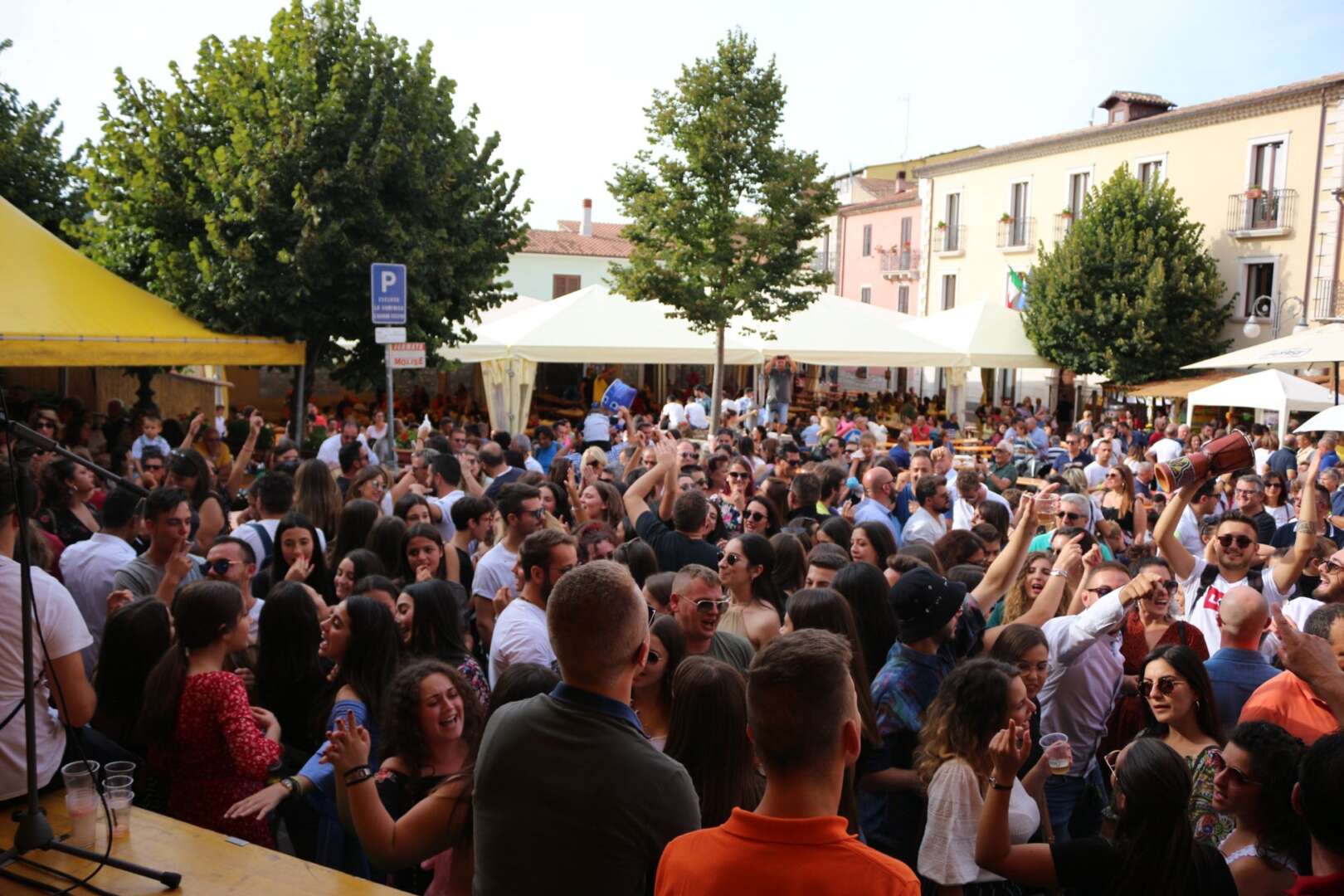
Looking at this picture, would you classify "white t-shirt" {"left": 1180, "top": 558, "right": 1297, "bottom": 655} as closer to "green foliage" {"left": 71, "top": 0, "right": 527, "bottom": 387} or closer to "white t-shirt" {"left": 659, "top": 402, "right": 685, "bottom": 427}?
"green foliage" {"left": 71, "top": 0, "right": 527, "bottom": 387}

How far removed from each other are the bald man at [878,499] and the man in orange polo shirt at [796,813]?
16.0ft

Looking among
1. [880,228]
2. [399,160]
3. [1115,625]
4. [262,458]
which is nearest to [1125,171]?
[880,228]

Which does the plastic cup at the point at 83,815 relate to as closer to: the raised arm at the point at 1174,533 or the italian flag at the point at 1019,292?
the raised arm at the point at 1174,533

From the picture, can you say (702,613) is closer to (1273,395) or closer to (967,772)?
(967,772)

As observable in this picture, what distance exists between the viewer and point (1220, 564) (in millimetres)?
5012

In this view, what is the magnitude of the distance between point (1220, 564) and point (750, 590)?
7.83ft

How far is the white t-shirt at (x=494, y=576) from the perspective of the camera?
5000 mm

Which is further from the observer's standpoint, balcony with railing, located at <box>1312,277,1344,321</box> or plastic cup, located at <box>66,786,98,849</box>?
balcony with railing, located at <box>1312,277,1344,321</box>

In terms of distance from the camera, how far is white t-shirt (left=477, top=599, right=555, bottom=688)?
3.89 m

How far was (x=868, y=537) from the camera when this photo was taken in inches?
215

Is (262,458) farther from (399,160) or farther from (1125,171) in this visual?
(1125,171)

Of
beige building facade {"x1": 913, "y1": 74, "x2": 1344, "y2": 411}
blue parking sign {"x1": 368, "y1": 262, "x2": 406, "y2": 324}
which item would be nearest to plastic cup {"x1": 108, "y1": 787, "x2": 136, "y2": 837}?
blue parking sign {"x1": 368, "y1": 262, "x2": 406, "y2": 324}

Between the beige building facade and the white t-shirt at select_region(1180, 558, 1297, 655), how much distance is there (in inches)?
832

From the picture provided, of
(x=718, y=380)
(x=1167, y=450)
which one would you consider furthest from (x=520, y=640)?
(x=718, y=380)
